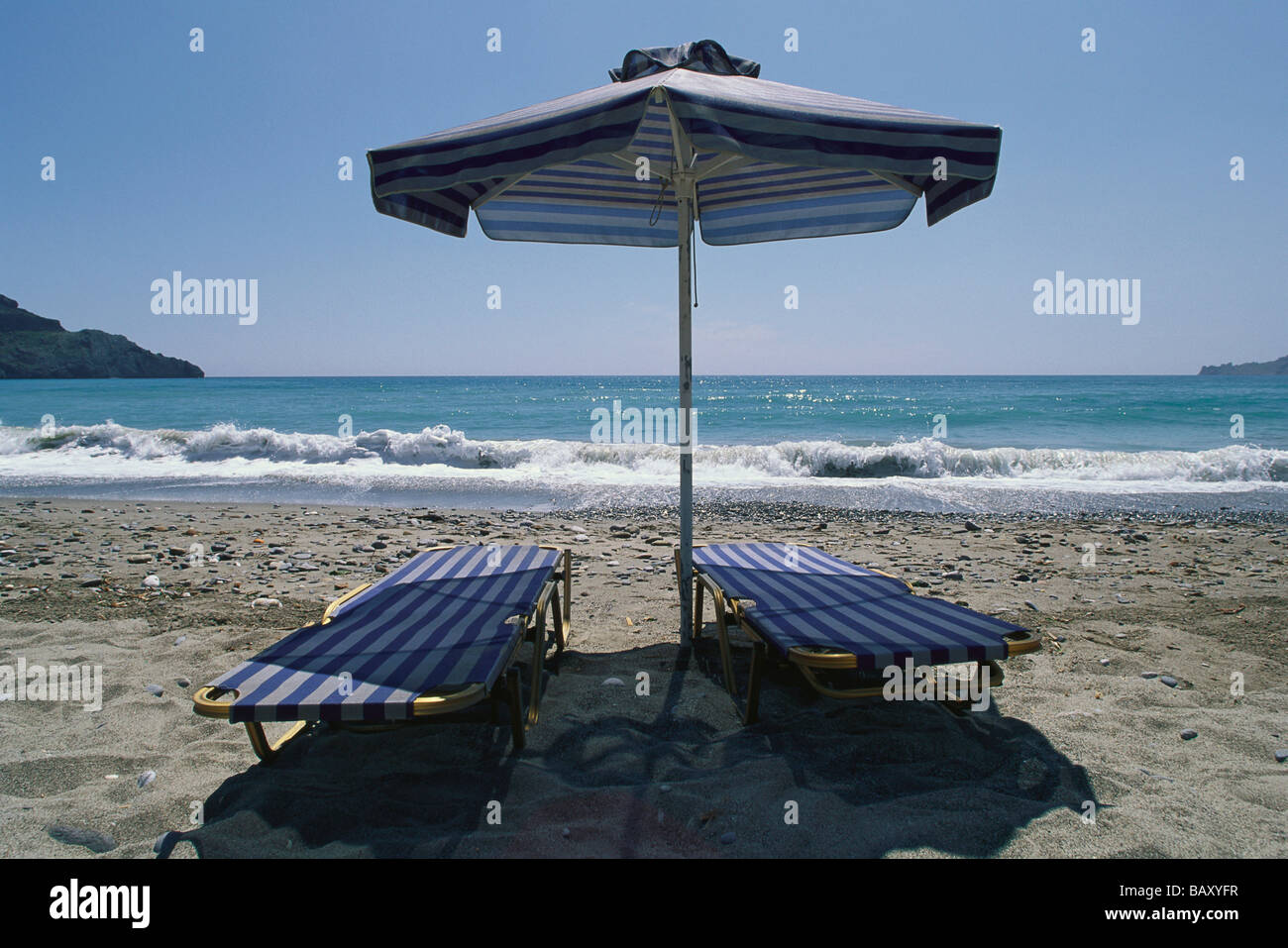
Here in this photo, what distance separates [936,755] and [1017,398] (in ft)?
125

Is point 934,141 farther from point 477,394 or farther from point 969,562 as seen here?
point 477,394

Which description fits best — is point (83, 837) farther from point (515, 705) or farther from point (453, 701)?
point (515, 705)

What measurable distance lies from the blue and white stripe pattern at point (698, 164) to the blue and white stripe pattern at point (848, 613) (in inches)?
72.1

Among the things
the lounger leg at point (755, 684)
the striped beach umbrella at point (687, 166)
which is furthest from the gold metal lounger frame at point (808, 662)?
the striped beach umbrella at point (687, 166)

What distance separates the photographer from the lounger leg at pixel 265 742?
247 centimetres

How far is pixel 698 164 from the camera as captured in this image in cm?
392

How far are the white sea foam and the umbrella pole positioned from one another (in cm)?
777

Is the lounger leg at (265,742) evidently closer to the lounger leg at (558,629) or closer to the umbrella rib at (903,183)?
the lounger leg at (558,629)

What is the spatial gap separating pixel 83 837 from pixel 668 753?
2073 millimetres

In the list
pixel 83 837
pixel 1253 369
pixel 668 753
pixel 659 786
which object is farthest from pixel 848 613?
pixel 1253 369

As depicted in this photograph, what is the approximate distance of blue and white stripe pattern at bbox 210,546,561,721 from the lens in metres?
2.16

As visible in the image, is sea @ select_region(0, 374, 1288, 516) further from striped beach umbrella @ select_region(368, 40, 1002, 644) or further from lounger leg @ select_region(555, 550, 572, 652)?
lounger leg @ select_region(555, 550, 572, 652)

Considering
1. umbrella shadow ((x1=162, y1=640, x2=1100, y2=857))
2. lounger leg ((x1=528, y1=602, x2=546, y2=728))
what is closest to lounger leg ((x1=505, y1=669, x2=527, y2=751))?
umbrella shadow ((x1=162, y1=640, x2=1100, y2=857))
